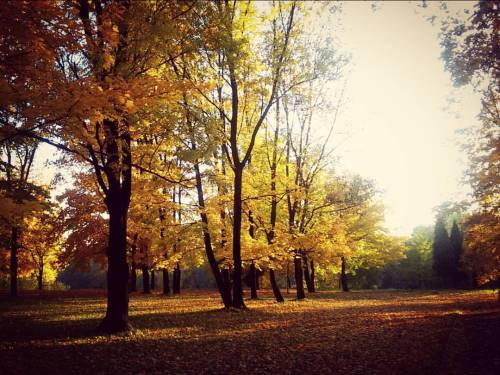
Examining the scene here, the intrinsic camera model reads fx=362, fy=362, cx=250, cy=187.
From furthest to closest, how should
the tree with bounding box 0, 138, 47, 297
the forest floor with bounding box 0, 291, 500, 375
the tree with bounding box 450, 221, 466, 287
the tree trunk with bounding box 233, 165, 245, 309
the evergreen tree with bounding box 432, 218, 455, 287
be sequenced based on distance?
the evergreen tree with bounding box 432, 218, 455, 287 < the tree with bounding box 450, 221, 466, 287 < the tree trunk with bounding box 233, 165, 245, 309 < the tree with bounding box 0, 138, 47, 297 < the forest floor with bounding box 0, 291, 500, 375

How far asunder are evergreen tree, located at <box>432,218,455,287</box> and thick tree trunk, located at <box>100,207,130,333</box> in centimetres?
6349

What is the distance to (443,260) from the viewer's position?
204 feet

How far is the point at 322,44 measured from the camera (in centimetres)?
2162

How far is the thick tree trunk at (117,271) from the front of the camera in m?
10.7

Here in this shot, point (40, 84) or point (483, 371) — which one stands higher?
point (40, 84)

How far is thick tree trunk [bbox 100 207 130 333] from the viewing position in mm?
10719

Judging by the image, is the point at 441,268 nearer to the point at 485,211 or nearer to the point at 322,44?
the point at 485,211

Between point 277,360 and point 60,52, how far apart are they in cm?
910

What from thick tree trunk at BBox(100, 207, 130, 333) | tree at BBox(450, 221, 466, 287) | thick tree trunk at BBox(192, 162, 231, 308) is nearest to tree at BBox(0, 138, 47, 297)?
thick tree trunk at BBox(100, 207, 130, 333)

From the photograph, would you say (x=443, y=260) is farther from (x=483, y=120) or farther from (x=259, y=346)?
(x=259, y=346)

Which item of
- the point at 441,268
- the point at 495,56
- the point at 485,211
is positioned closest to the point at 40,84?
the point at 495,56

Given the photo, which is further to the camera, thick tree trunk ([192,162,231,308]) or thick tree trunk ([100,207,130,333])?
thick tree trunk ([192,162,231,308])

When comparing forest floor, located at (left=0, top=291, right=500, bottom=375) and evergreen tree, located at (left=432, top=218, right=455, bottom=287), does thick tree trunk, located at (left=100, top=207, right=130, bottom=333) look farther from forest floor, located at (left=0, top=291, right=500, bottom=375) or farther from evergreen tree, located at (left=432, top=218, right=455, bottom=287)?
evergreen tree, located at (left=432, top=218, right=455, bottom=287)

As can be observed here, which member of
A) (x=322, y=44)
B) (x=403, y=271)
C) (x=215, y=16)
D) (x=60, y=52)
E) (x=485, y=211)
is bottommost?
(x=403, y=271)
